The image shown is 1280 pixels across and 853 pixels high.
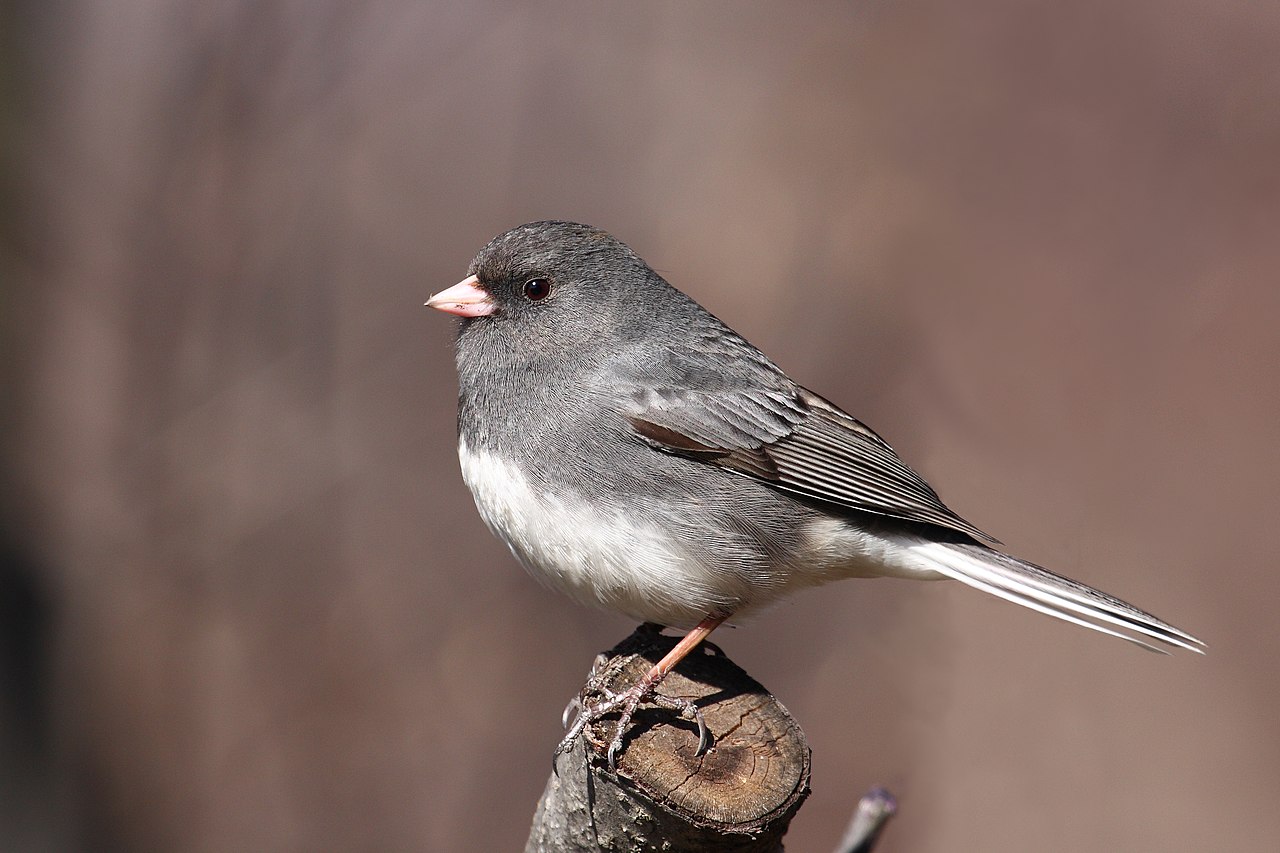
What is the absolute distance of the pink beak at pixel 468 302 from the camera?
2.94 meters

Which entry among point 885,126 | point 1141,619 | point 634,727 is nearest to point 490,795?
point 634,727

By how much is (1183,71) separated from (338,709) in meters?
5.76

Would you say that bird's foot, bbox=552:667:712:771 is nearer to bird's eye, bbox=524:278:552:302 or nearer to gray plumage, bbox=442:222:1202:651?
gray plumage, bbox=442:222:1202:651

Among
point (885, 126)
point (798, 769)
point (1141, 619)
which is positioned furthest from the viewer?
point (885, 126)

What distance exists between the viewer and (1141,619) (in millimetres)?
2668

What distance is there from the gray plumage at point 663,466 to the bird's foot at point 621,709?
278 millimetres

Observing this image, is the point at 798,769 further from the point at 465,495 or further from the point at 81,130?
the point at 81,130

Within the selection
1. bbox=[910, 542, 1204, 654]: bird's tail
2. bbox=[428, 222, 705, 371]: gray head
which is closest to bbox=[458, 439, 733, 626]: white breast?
bbox=[428, 222, 705, 371]: gray head

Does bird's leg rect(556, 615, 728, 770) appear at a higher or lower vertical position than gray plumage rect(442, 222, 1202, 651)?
lower

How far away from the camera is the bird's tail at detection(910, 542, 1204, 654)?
267 centimetres

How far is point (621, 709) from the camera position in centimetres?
232

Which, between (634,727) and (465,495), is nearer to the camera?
(634,727)

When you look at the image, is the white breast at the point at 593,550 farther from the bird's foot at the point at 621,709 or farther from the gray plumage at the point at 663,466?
the bird's foot at the point at 621,709

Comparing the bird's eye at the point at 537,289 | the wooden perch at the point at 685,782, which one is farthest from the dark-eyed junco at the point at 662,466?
the wooden perch at the point at 685,782
